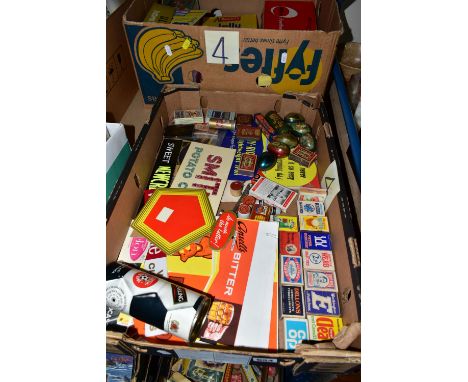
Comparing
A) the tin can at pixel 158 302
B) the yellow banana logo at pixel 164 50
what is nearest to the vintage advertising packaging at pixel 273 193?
the tin can at pixel 158 302

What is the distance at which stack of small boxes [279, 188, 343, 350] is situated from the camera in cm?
99

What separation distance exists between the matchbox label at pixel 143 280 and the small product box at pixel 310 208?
631 mm

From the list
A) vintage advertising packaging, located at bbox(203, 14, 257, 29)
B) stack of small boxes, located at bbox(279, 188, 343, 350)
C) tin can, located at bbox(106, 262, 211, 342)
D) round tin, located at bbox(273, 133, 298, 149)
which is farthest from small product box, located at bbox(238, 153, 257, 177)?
vintage advertising packaging, located at bbox(203, 14, 257, 29)

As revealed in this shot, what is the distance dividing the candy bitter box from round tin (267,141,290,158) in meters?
0.16

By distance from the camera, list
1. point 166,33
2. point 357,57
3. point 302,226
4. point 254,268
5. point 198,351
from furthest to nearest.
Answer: point 357,57, point 166,33, point 302,226, point 254,268, point 198,351

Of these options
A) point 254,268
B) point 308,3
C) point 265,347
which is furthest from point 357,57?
point 265,347

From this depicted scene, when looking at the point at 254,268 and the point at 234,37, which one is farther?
the point at 234,37

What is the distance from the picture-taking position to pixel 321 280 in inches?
42.8

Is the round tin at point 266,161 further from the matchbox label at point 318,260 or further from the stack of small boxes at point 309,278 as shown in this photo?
the matchbox label at point 318,260

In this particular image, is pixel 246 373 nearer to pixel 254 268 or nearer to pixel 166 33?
pixel 254 268

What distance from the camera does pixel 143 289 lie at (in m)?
0.93

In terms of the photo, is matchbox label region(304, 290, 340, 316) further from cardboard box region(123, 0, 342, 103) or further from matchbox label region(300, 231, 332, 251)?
cardboard box region(123, 0, 342, 103)

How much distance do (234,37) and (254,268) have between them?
945mm

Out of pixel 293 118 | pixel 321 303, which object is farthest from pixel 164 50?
pixel 321 303
